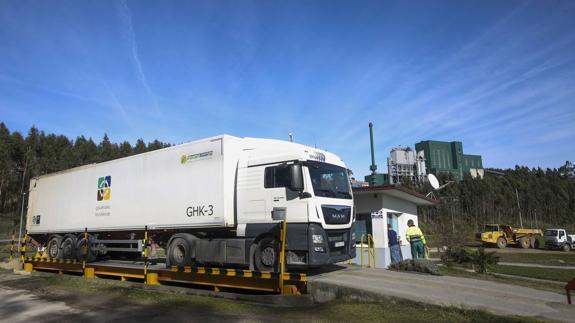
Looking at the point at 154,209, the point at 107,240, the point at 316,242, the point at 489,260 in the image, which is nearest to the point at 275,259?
the point at 316,242

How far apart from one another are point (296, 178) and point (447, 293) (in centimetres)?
386

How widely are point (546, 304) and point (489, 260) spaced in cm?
736

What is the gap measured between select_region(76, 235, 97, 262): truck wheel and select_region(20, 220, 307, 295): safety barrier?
35 millimetres

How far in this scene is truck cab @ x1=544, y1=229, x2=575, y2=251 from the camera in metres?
37.5

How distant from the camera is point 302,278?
7930mm

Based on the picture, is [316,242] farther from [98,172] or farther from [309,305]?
[98,172]

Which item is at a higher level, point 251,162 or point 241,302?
point 251,162

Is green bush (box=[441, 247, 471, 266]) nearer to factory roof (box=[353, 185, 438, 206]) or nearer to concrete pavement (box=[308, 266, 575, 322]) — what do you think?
factory roof (box=[353, 185, 438, 206])

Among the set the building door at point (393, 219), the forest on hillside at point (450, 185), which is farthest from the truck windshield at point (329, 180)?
the forest on hillside at point (450, 185)

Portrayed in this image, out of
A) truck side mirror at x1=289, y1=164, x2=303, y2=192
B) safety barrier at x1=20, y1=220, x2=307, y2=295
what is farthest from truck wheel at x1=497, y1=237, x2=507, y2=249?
safety barrier at x1=20, y1=220, x2=307, y2=295

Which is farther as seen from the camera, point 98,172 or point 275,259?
point 98,172

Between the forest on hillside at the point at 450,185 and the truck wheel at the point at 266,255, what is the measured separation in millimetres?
32071

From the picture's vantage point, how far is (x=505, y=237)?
38.1 metres

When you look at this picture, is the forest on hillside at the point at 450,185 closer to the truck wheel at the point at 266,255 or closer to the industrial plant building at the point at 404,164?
the industrial plant building at the point at 404,164
